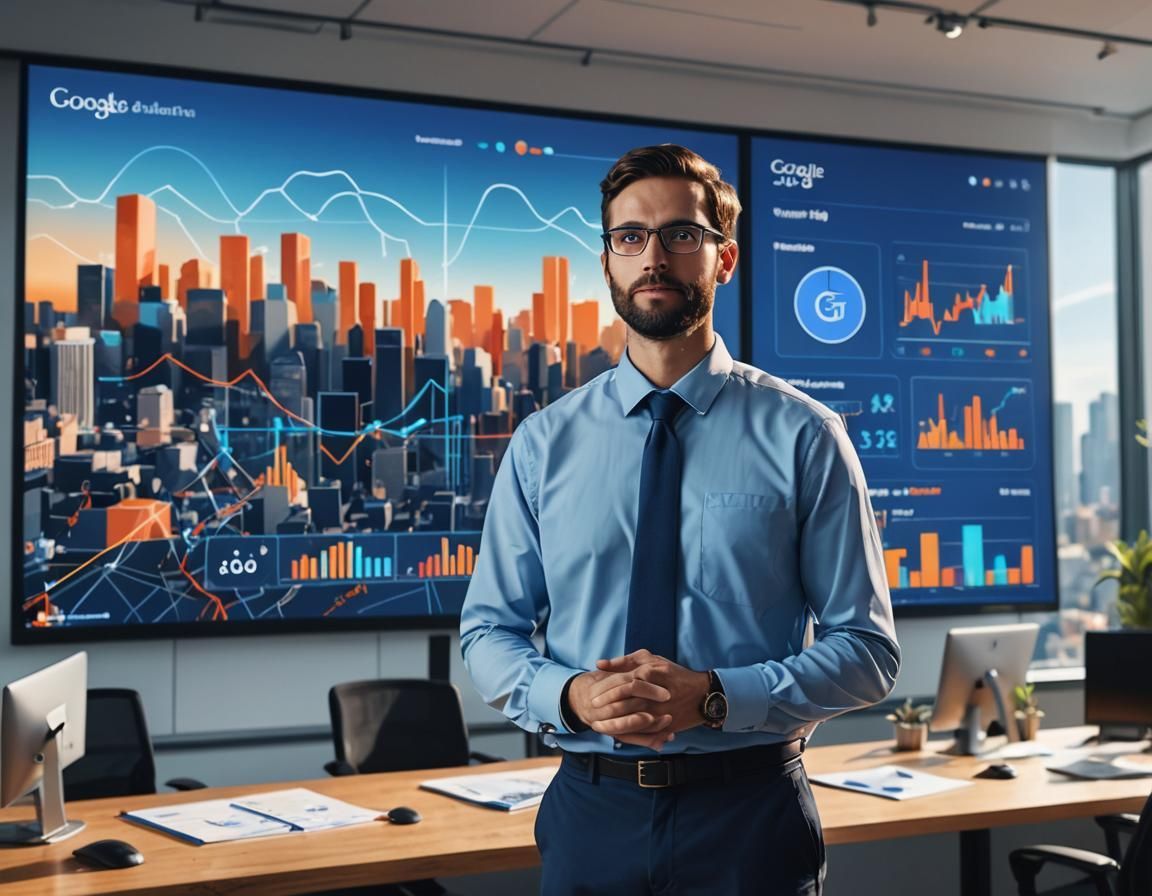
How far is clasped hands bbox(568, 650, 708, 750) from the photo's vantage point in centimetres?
168

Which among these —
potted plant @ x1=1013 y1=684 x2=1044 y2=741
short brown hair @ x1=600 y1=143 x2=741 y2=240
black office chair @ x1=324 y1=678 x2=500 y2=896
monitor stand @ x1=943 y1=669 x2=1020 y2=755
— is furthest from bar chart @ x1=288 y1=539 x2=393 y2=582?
short brown hair @ x1=600 y1=143 x2=741 y2=240

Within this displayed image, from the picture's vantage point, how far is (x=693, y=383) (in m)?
1.97

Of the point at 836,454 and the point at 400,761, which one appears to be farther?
the point at 400,761

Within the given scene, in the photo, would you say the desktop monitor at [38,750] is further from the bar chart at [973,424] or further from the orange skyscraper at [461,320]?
the bar chart at [973,424]

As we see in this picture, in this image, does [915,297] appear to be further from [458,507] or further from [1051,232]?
[458,507]

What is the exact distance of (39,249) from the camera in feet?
14.7

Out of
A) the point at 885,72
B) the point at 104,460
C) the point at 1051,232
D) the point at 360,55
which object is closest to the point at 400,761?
the point at 104,460

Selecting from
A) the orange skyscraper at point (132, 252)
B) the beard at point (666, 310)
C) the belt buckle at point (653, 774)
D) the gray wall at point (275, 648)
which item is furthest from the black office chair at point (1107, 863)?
the orange skyscraper at point (132, 252)

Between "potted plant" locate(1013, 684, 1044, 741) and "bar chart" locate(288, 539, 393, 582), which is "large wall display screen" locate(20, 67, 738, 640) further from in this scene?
"potted plant" locate(1013, 684, 1044, 741)

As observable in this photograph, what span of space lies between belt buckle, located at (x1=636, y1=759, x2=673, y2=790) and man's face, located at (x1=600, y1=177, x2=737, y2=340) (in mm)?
637

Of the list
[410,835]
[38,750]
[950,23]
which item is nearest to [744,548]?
[410,835]

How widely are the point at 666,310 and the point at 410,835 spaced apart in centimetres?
167

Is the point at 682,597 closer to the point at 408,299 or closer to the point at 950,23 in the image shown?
the point at 408,299

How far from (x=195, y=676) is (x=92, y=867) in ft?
6.60
